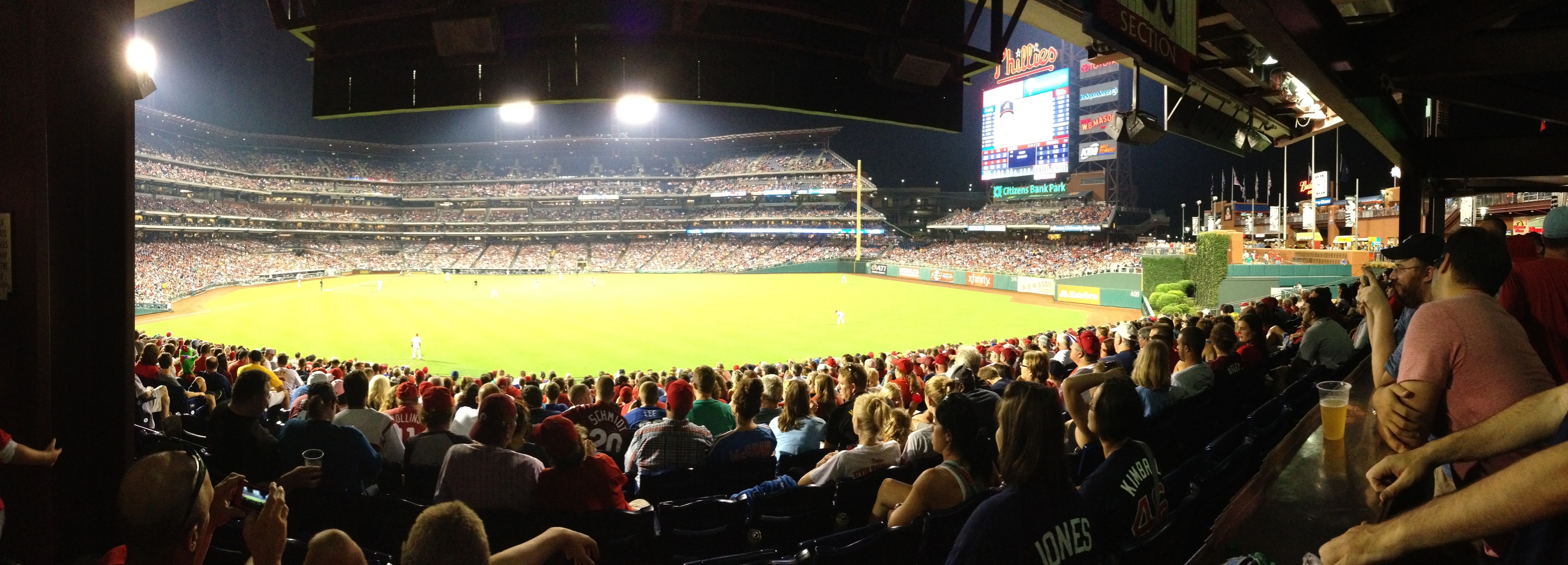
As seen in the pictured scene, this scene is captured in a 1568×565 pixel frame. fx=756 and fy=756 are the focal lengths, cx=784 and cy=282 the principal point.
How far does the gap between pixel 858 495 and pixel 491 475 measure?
206cm

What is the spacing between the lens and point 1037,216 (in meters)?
74.4

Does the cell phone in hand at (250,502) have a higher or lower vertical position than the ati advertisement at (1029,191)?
lower

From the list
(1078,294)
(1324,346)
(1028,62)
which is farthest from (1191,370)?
(1028,62)

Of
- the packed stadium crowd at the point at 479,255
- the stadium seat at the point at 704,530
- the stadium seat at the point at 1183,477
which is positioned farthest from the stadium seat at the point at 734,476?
the packed stadium crowd at the point at 479,255

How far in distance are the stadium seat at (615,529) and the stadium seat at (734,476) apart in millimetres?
1024

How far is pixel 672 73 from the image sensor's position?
18.8 ft

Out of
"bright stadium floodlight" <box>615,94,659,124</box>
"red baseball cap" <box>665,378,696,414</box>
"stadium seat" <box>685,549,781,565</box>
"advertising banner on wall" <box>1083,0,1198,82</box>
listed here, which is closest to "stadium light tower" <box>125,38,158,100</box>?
"red baseball cap" <box>665,378,696,414</box>

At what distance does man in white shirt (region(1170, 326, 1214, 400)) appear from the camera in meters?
6.05

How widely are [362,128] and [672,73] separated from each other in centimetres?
9529

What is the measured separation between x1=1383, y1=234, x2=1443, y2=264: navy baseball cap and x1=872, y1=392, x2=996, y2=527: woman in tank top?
1.78m

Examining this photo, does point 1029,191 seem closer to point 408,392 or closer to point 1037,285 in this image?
point 1037,285

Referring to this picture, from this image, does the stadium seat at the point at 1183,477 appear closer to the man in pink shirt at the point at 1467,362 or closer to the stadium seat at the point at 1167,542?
the stadium seat at the point at 1167,542

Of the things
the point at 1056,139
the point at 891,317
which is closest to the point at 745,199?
the point at 1056,139

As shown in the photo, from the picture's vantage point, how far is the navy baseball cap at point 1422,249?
3.05 meters
